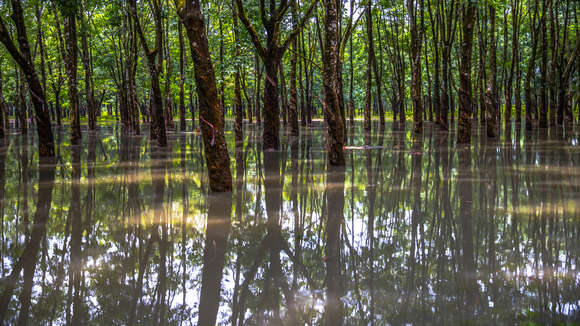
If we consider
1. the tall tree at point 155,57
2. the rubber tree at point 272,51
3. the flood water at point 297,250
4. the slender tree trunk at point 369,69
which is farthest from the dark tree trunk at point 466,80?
the tall tree at point 155,57

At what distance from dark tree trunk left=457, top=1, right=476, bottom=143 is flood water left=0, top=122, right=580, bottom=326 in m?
7.58

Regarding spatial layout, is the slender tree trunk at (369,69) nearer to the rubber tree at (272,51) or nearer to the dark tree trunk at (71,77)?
the rubber tree at (272,51)

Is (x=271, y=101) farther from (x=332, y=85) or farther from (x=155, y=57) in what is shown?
(x=155, y=57)

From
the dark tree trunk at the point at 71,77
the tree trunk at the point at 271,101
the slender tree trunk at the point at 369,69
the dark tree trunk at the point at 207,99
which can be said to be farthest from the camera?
the slender tree trunk at the point at 369,69

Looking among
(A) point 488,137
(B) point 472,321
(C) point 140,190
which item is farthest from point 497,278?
(A) point 488,137

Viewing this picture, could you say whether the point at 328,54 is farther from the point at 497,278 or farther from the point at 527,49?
the point at 527,49

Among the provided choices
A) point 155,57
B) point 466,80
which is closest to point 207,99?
point 155,57

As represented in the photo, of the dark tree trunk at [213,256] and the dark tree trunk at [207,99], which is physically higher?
the dark tree trunk at [207,99]

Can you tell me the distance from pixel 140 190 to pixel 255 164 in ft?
15.3

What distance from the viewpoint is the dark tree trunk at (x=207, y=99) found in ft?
29.7

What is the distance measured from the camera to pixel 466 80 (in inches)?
746

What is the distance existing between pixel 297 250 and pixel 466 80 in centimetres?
1543

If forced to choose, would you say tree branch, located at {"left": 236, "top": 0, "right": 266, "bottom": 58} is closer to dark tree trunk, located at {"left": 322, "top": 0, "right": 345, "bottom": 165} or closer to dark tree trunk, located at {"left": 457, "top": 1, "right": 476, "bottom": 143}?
dark tree trunk, located at {"left": 322, "top": 0, "right": 345, "bottom": 165}

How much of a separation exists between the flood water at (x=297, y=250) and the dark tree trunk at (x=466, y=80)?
7.58 meters
